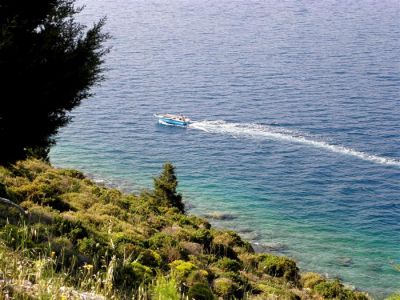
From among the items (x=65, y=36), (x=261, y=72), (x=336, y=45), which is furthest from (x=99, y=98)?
(x=65, y=36)

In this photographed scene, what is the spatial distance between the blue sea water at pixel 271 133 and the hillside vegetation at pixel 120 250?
753 cm

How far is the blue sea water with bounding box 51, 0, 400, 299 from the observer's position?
52625mm

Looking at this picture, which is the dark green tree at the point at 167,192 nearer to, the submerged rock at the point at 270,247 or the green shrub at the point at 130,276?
the submerged rock at the point at 270,247

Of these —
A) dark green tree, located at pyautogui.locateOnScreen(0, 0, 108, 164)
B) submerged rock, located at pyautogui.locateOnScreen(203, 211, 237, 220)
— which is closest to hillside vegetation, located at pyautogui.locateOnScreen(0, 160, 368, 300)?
dark green tree, located at pyautogui.locateOnScreen(0, 0, 108, 164)

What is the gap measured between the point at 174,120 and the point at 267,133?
1462 cm

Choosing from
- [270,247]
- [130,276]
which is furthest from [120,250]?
[270,247]

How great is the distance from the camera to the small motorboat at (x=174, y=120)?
260 feet

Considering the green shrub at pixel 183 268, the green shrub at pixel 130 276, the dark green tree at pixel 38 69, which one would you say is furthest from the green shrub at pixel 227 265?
the dark green tree at pixel 38 69

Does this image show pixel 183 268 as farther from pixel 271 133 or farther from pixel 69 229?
pixel 271 133

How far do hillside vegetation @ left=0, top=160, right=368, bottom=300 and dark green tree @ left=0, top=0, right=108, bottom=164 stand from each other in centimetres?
281

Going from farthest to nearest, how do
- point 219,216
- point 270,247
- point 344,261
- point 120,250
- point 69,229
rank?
point 219,216, point 270,247, point 344,261, point 69,229, point 120,250

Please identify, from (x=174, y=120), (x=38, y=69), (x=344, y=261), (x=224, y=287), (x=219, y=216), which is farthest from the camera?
(x=174, y=120)

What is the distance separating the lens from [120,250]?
16.3m

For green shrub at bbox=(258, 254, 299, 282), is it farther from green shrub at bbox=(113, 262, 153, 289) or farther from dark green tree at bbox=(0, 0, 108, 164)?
dark green tree at bbox=(0, 0, 108, 164)
